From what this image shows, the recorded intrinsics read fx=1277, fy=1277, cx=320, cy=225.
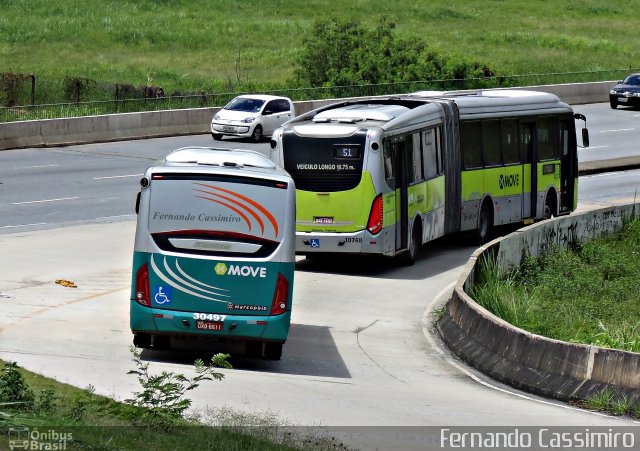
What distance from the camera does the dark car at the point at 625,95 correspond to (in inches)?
2383

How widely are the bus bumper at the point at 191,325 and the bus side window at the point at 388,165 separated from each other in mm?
8554

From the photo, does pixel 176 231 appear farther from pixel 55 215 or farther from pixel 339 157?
pixel 55 215

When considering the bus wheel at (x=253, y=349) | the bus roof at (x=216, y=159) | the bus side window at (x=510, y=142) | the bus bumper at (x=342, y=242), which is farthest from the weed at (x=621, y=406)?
the bus side window at (x=510, y=142)

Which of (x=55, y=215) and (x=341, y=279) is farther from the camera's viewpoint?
(x=55, y=215)

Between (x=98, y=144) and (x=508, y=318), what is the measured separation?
2818cm

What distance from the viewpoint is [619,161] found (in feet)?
144

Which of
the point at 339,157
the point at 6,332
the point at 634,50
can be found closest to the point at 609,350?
the point at 6,332

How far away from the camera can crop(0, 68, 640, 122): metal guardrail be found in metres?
45.7

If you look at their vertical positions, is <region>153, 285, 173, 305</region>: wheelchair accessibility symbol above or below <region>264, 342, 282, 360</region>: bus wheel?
above

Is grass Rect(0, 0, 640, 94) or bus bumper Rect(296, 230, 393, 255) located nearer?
bus bumper Rect(296, 230, 393, 255)

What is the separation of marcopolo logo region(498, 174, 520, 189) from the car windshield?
18731mm

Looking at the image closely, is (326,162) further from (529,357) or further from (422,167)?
(529,357)

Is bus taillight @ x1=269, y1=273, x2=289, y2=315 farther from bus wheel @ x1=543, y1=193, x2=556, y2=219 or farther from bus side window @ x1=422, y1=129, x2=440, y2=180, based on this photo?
bus wheel @ x1=543, y1=193, x2=556, y2=219

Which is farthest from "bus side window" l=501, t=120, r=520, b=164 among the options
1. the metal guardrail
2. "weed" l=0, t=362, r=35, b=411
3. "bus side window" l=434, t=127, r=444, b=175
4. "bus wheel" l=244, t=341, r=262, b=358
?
the metal guardrail
